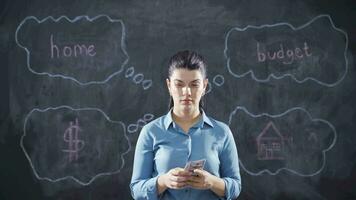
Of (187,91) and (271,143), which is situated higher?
(187,91)

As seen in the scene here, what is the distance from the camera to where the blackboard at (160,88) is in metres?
2.63

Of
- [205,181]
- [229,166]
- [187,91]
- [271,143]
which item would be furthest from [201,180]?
[271,143]

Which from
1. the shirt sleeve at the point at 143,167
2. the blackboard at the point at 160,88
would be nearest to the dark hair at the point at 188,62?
the shirt sleeve at the point at 143,167

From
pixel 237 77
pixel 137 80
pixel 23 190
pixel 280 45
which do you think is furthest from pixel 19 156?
pixel 280 45

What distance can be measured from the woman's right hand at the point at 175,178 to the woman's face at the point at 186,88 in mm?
201

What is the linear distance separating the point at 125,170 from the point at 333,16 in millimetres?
1478

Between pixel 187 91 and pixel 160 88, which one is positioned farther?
pixel 160 88

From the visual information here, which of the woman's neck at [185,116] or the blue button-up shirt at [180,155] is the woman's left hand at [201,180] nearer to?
the blue button-up shirt at [180,155]

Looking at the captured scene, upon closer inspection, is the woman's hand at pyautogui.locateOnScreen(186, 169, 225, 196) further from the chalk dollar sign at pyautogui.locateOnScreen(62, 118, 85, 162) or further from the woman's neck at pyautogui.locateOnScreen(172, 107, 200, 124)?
the chalk dollar sign at pyautogui.locateOnScreen(62, 118, 85, 162)

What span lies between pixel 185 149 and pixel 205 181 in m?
0.11

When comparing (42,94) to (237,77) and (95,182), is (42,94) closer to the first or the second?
(95,182)

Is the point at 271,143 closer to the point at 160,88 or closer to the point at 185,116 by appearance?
the point at 160,88

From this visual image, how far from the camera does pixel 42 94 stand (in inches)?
108

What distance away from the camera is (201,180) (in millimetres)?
1321
